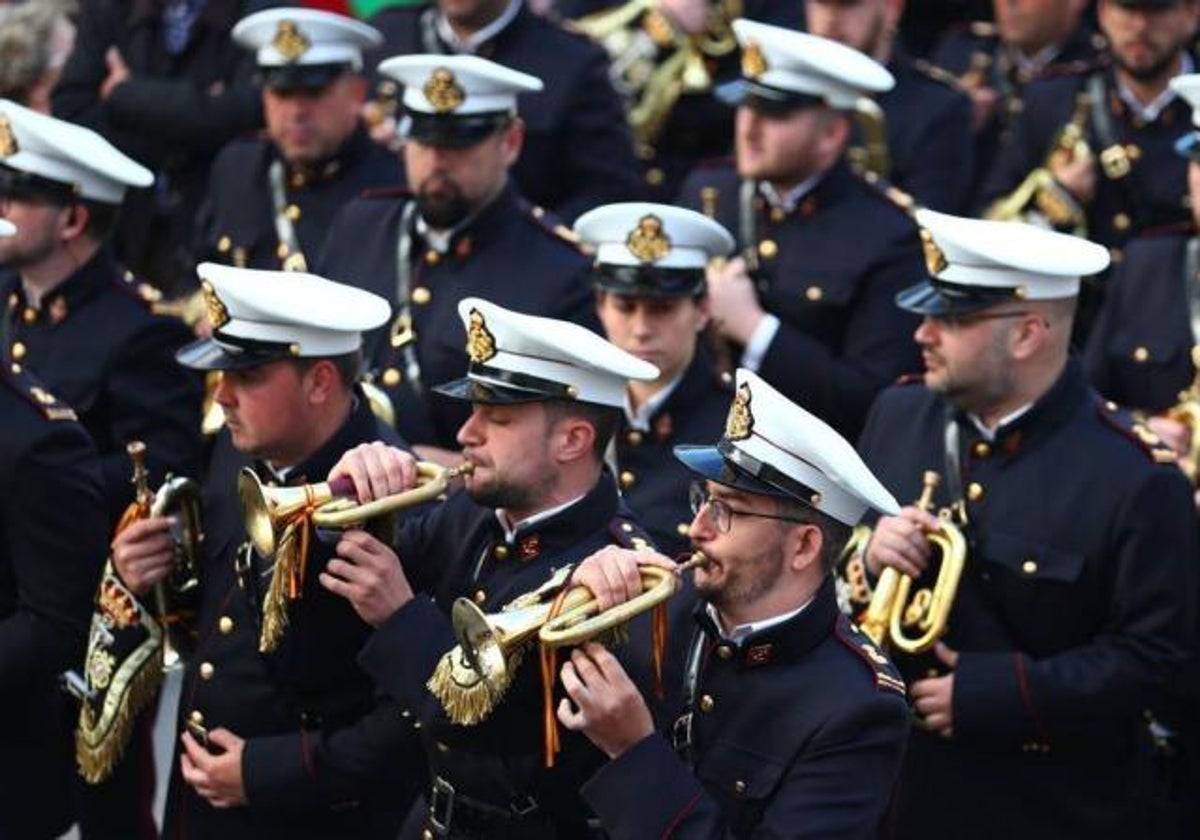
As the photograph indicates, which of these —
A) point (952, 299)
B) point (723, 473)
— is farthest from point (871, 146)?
point (723, 473)

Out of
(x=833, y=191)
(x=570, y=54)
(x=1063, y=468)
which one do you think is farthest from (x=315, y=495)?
(x=570, y=54)

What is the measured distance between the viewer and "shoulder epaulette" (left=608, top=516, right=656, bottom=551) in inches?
298

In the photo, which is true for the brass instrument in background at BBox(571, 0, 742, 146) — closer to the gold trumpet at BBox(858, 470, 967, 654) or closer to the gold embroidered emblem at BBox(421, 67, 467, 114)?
the gold embroidered emblem at BBox(421, 67, 467, 114)

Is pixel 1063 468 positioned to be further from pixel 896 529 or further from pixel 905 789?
pixel 905 789

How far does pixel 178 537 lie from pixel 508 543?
1.37 metres

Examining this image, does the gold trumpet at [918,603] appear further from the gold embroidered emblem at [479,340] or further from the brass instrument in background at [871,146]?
the brass instrument in background at [871,146]

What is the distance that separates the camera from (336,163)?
1168cm

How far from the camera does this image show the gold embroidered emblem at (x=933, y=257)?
28.8 ft

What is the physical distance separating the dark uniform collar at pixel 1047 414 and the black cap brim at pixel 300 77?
152 inches

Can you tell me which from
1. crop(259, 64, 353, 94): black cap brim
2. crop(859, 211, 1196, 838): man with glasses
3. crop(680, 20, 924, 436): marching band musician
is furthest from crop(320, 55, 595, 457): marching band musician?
crop(859, 211, 1196, 838): man with glasses

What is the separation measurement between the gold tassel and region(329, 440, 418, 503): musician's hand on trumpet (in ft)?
1.69

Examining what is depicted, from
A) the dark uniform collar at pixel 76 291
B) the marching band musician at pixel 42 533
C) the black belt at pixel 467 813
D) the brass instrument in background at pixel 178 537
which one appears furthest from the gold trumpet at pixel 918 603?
the dark uniform collar at pixel 76 291

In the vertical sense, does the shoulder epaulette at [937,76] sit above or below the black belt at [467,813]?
below

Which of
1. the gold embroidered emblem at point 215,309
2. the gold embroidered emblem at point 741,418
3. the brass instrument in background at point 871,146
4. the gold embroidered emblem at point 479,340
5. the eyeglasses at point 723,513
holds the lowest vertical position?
the brass instrument in background at point 871,146
